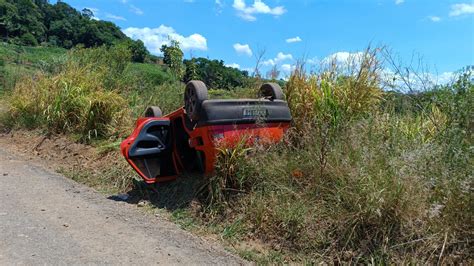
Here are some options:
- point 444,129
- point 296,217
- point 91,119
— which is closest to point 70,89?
point 91,119

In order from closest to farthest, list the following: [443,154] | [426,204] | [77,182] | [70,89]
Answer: [426,204]
[443,154]
[77,182]
[70,89]

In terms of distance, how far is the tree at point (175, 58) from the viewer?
10969mm

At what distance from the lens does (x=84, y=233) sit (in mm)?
4379

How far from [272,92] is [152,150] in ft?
5.82

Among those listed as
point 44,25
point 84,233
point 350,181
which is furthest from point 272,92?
point 44,25

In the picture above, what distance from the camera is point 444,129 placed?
4863 mm

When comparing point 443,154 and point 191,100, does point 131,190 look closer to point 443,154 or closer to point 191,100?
point 191,100

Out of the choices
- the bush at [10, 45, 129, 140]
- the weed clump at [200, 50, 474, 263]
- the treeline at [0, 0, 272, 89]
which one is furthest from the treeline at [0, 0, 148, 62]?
the weed clump at [200, 50, 474, 263]

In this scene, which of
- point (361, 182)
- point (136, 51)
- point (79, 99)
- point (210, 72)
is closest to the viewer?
point (361, 182)

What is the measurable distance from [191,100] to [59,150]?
12.9ft

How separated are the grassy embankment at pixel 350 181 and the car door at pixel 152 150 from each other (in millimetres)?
285

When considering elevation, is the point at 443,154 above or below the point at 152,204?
above

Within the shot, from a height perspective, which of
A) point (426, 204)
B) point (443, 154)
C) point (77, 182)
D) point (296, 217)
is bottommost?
point (77, 182)

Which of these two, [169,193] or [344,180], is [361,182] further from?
[169,193]
